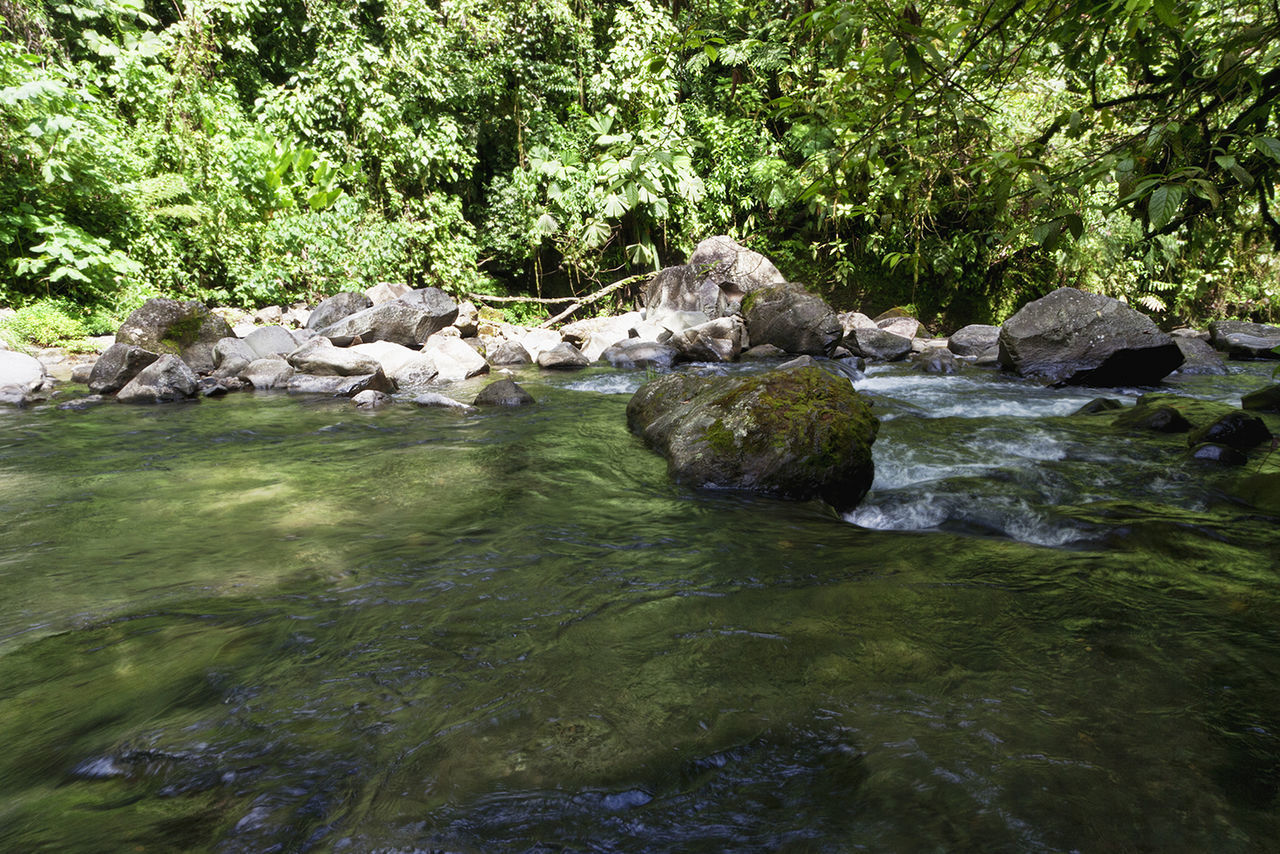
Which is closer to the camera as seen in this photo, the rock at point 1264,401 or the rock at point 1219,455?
the rock at point 1219,455

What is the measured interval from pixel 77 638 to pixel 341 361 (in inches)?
293

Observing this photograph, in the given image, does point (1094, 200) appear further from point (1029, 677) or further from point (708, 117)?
point (1029, 677)

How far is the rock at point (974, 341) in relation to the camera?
10828 mm

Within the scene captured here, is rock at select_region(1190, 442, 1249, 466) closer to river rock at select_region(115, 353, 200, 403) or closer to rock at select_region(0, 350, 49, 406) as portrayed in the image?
river rock at select_region(115, 353, 200, 403)

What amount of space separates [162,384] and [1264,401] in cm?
1195

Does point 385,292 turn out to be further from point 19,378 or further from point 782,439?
point 782,439

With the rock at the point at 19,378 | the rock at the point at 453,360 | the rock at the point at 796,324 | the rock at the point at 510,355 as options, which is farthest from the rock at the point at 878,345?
the rock at the point at 19,378

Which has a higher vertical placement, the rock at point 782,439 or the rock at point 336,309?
the rock at point 336,309

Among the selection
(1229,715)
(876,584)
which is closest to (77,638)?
(876,584)

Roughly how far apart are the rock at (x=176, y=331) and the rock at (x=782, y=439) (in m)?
8.47

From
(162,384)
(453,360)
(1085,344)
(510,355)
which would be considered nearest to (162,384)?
(162,384)

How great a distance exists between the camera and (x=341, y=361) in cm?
959

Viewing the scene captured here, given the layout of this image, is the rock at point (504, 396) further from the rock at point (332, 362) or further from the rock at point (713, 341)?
the rock at point (713, 341)

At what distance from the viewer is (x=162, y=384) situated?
8.46 meters
